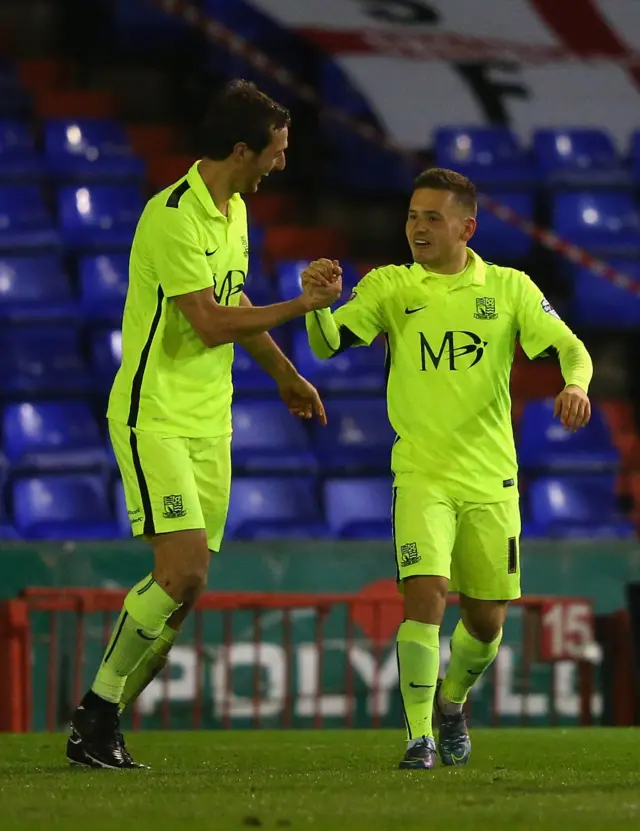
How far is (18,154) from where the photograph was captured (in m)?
13.2

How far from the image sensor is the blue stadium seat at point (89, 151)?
12.9m

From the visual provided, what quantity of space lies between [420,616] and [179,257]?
144 centimetres

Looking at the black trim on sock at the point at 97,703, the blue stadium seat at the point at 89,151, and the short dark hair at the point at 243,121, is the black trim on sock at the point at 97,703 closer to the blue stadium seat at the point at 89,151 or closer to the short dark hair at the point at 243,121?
the short dark hair at the point at 243,121

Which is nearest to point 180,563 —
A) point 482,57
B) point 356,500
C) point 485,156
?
point 356,500

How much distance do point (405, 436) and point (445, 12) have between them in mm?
8297

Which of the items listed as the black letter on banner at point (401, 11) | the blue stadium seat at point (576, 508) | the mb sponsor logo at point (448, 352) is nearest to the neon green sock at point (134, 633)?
the mb sponsor logo at point (448, 352)

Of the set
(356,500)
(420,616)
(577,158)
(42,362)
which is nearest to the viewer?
(420,616)

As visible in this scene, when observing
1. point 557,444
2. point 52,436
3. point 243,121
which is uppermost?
point 243,121

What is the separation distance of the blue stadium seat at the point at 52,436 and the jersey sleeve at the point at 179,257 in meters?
4.88

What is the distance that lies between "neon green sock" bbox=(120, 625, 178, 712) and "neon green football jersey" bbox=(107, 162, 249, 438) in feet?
2.51

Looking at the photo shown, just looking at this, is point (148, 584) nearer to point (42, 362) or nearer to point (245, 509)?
point (245, 509)

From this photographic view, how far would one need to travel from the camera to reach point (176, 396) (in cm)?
614

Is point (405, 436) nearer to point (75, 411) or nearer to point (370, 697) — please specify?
point (370, 697)

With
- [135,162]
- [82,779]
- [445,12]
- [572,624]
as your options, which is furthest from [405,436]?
[445,12]
